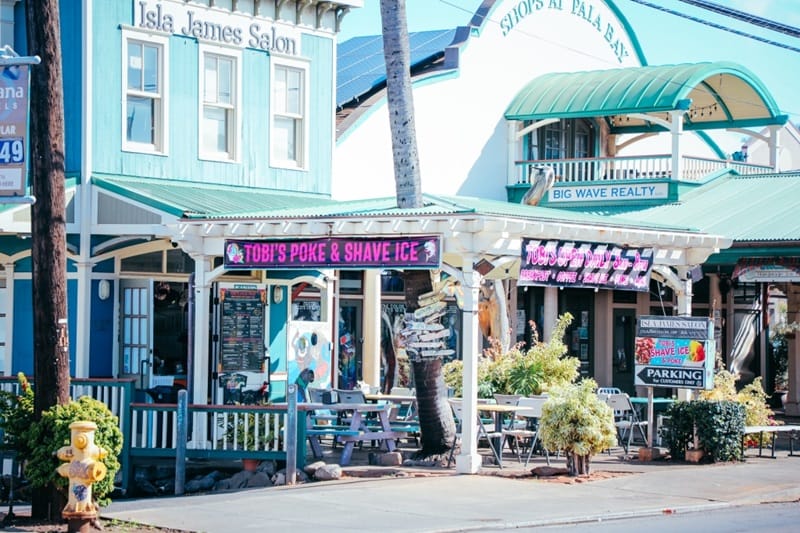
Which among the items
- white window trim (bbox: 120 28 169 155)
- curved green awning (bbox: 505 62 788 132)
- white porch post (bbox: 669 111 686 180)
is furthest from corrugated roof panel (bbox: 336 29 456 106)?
white window trim (bbox: 120 28 169 155)

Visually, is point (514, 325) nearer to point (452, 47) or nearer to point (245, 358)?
point (452, 47)

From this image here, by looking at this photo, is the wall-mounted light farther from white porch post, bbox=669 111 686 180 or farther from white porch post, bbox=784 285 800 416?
white porch post, bbox=784 285 800 416

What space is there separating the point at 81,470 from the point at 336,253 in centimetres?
541

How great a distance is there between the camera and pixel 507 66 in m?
29.1

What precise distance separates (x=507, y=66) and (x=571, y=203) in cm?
329

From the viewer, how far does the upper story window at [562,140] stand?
30.0m

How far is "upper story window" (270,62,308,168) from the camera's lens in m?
22.2

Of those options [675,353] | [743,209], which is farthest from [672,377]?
[743,209]

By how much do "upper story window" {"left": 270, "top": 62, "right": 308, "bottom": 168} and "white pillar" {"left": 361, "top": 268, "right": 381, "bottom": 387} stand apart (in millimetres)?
3552

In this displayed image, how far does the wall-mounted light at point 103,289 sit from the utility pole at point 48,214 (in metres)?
6.12

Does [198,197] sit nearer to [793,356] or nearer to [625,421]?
[625,421]

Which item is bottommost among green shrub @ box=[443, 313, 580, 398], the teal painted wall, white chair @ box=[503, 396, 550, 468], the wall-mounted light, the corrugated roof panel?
white chair @ box=[503, 396, 550, 468]

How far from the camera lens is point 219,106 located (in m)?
21.3

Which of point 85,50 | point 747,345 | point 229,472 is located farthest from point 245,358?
point 747,345
